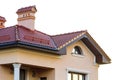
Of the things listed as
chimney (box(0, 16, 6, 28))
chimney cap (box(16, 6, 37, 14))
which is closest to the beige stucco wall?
chimney cap (box(16, 6, 37, 14))

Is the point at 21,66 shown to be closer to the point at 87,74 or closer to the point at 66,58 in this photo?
the point at 66,58

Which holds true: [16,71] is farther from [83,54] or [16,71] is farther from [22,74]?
[83,54]

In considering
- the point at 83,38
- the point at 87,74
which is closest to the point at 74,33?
the point at 83,38

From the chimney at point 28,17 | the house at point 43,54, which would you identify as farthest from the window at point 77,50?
the chimney at point 28,17

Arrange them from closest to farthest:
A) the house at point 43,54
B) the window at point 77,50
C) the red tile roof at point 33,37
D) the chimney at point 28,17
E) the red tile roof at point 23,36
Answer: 1. the house at point 43,54
2. the red tile roof at point 23,36
3. the red tile roof at point 33,37
4. the chimney at point 28,17
5. the window at point 77,50

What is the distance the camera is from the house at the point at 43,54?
23.7m

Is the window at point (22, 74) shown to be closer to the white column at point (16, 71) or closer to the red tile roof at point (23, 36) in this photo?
the red tile roof at point (23, 36)

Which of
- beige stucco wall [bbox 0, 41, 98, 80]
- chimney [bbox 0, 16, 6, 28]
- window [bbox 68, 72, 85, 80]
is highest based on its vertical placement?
chimney [bbox 0, 16, 6, 28]

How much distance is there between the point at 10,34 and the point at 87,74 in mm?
6334

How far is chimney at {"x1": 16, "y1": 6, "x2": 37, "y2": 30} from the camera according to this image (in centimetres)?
2693

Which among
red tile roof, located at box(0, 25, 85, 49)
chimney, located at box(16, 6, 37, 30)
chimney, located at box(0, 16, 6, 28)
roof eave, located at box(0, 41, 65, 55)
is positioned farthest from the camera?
chimney, located at box(0, 16, 6, 28)

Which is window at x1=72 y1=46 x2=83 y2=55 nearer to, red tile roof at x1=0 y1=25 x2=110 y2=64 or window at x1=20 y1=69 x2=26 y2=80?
red tile roof at x1=0 y1=25 x2=110 y2=64

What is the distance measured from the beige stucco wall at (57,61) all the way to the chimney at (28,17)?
2612 millimetres

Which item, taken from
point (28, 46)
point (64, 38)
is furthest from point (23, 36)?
point (64, 38)
